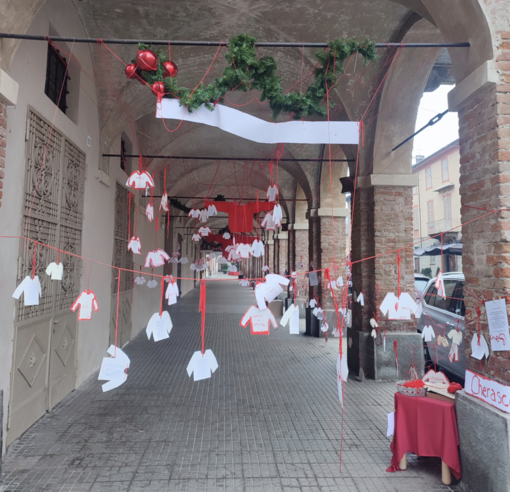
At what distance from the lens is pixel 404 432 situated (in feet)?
9.99

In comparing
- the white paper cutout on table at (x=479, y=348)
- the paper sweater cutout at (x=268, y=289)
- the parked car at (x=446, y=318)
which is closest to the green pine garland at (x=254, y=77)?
the paper sweater cutout at (x=268, y=289)

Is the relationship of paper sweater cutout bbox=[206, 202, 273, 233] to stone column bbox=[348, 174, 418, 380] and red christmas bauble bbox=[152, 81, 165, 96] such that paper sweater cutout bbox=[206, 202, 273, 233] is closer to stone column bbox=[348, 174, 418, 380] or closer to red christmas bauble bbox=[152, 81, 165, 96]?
stone column bbox=[348, 174, 418, 380]

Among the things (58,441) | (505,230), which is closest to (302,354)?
(58,441)

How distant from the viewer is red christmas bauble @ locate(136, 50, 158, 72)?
Answer: 3.00 m

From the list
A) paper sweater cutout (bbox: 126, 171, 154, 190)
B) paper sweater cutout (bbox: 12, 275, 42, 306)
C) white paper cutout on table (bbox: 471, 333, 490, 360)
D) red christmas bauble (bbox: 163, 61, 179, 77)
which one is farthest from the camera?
paper sweater cutout (bbox: 126, 171, 154, 190)

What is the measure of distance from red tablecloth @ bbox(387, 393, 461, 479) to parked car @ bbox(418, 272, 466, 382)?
7.14 feet

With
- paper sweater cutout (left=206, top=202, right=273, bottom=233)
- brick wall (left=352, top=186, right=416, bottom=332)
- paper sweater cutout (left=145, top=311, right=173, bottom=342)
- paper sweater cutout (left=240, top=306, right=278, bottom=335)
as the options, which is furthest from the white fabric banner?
paper sweater cutout (left=206, top=202, right=273, bottom=233)

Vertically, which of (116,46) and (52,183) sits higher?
(116,46)

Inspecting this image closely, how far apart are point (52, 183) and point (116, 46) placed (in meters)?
2.70

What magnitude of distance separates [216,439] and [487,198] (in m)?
3.33

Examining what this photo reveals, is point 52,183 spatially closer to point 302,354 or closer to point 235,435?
point 235,435

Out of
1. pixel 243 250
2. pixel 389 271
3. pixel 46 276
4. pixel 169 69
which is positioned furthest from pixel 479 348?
pixel 243 250

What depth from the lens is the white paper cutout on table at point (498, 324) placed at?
99.1 inches

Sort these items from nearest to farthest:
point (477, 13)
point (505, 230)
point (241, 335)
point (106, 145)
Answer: point (505, 230) < point (477, 13) < point (106, 145) < point (241, 335)
